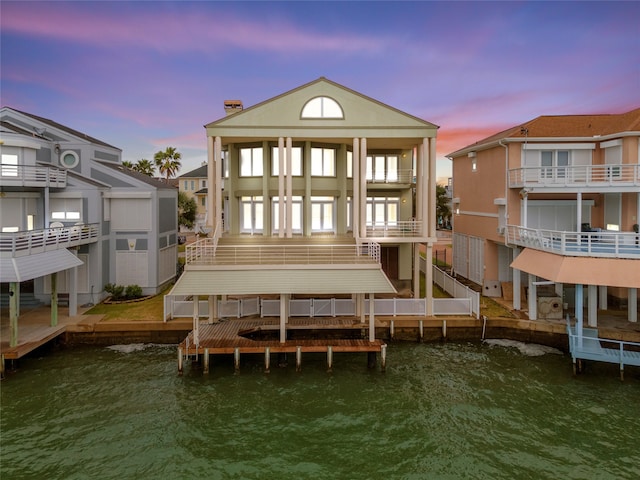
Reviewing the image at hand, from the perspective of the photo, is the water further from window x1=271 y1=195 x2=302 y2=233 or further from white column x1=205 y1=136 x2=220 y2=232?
window x1=271 y1=195 x2=302 y2=233

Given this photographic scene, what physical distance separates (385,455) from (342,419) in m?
2.23

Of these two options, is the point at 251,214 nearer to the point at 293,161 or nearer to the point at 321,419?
the point at 293,161

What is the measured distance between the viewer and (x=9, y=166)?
2203 centimetres

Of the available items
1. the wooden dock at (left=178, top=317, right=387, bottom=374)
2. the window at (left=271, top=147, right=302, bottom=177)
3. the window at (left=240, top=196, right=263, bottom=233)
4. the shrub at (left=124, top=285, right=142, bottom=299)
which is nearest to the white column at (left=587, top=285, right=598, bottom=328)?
the wooden dock at (left=178, top=317, right=387, bottom=374)

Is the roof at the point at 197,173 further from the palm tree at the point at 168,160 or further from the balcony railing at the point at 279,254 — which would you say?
the balcony railing at the point at 279,254

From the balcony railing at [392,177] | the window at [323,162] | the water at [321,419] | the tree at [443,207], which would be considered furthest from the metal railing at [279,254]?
the tree at [443,207]

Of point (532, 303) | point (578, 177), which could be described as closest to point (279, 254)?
point (532, 303)

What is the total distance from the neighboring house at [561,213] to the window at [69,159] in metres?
25.4

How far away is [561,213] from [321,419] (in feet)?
61.5

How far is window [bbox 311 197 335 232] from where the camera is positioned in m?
25.9

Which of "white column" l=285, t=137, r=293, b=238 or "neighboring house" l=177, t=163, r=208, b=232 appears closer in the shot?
"white column" l=285, t=137, r=293, b=238

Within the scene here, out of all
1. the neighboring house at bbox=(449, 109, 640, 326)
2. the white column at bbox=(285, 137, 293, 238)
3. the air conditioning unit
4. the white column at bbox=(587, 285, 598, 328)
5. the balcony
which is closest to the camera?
the neighboring house at bbox=(449, 109, 640, 326)

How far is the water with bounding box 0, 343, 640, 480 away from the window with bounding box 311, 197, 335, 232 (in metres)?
8.69

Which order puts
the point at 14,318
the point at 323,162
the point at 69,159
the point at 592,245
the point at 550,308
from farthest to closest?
the point at 69,159
the point at 323,162
the point at 550,308
the point at 592,245
the point at 14,318
